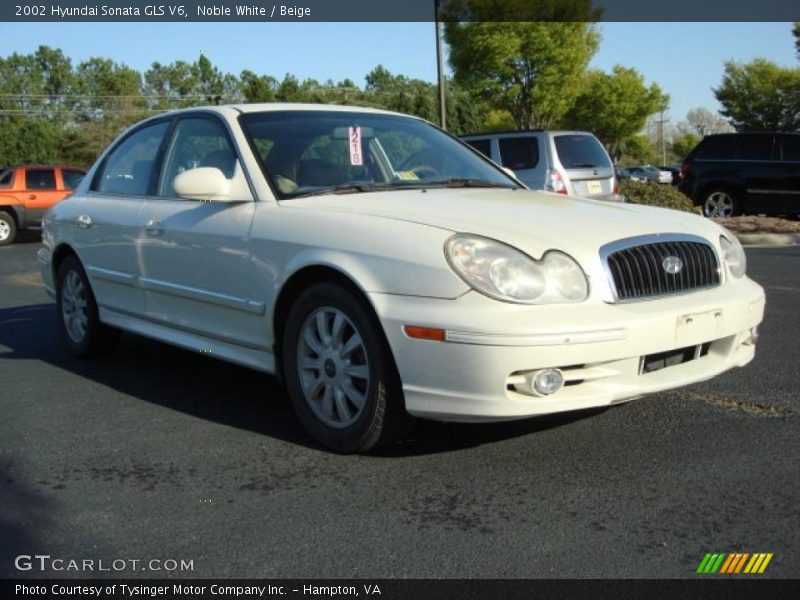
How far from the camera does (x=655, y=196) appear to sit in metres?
14.5

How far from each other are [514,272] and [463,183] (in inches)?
55.5

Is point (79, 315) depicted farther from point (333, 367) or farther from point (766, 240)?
point (766, 240)

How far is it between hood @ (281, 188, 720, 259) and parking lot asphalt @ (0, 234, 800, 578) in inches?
35.9

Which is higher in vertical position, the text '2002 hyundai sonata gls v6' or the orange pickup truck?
the orange pickup truck

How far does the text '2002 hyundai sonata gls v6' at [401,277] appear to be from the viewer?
342 centimetres

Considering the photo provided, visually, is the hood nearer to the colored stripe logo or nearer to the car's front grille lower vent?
the car's front grille lower vent

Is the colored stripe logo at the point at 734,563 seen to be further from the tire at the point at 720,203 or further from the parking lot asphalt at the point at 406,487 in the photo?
the tire at the point at 720,203

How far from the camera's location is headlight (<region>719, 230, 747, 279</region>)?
13.6ft

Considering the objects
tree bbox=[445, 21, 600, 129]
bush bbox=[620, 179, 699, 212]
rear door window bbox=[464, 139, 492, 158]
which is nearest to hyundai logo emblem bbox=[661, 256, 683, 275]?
rear door window bbox=[464, 139, 492, 158]

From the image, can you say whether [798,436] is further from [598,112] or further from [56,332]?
[598,112]

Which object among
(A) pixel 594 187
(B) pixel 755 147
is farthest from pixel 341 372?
(B) pixel 755 147

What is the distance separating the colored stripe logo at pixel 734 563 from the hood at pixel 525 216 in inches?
49.7

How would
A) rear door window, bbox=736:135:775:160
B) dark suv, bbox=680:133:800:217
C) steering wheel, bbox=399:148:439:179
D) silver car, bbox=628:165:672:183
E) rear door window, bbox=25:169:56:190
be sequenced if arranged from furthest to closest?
silver car, bbox=628:165:672:183 → rear door window, bbox=25:169:56:190 → rear door window, bbox=736:135:775:160 → dark suv, bbox=680:133:800:217 → steering wheel, bbox=399:148:439:179
